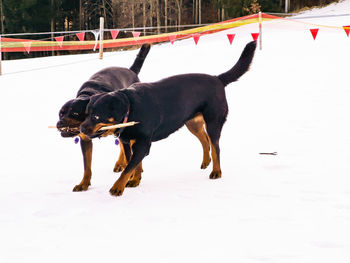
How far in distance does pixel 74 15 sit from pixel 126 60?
23.6 meters

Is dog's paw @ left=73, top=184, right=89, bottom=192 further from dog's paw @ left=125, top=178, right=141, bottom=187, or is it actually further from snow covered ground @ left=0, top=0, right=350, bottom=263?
dog's paw @ left=125, top=178, right=141, bottom=187

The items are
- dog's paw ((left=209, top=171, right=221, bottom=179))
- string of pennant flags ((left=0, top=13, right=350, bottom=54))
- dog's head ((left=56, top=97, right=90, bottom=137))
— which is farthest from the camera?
string of pennant flags ((left=0, top=13, right=350, bottom=54))

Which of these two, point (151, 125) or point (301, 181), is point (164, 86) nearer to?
point (151, 125)

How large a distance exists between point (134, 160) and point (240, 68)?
4.70 feet

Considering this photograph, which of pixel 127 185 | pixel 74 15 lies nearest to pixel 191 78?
pixel 127 185

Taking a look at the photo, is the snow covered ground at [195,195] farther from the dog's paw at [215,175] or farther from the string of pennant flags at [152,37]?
the string of pennant flags at [152,37]

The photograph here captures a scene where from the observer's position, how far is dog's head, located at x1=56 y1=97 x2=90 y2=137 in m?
3.74

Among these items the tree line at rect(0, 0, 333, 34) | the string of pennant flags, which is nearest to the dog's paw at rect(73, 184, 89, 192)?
the string of pennant flags

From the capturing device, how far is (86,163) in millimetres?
4172

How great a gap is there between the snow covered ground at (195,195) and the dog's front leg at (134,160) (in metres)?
0.08

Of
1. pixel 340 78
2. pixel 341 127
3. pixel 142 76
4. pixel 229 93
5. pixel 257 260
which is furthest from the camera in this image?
pixel 142 76

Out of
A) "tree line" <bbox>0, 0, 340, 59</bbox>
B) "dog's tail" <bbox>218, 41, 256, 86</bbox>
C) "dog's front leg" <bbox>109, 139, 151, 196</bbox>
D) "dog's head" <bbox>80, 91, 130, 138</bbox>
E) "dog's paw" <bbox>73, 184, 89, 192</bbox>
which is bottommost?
"dog's paw" <bbox>73, 184, 89, 192</bbox>

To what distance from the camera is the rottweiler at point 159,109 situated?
12.1 ft

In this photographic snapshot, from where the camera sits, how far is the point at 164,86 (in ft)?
14.1
